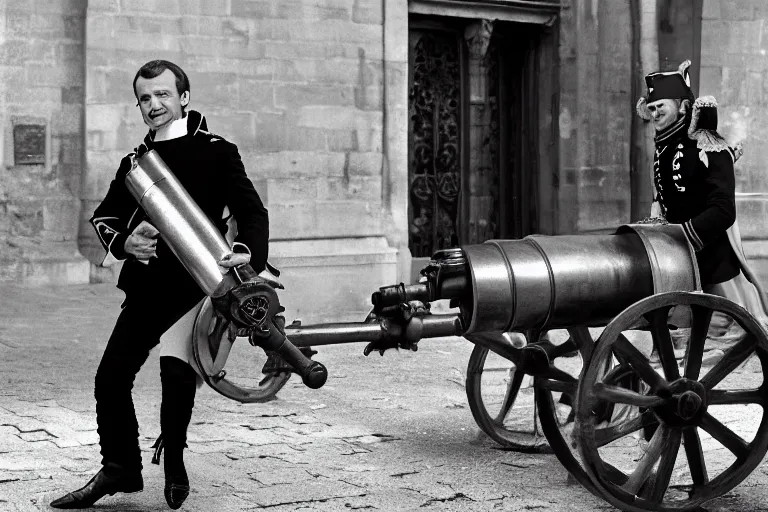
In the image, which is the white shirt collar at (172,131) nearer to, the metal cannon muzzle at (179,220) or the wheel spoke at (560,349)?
the metal cannon muzzle at (179,220)

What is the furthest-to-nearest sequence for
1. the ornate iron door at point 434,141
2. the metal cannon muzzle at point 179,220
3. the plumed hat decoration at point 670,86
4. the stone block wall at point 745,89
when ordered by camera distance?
the ornate iron door at point 434,141
the stone block wall at point 745,89
the plumed hat decoration at point 670,86
the metal cannon muzzle at point 179,220

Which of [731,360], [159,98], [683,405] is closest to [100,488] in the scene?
[159,98]

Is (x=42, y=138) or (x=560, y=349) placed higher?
(x=42, y=138)

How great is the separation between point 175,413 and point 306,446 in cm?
122

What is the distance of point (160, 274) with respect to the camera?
13.6ft

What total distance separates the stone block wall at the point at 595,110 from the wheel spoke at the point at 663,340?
706 centimetres

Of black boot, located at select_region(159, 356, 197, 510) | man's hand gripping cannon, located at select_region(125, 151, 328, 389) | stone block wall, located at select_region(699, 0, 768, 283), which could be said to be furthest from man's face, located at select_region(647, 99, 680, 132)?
stone block wall, located at select_region(699, 0, 768, 283)

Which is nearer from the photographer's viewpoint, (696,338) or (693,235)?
(696,338)

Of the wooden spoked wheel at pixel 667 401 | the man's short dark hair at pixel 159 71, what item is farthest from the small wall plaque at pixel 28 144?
the wooden spoked wheel at pixel 667 401

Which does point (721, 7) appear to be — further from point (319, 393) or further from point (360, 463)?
point (360, 463)

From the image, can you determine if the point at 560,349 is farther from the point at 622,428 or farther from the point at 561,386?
the point at 622,428

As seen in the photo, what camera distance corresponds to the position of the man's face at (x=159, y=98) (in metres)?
4.17

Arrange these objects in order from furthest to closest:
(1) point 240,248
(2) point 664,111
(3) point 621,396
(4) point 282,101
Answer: (4) point 282,101, (2) point 664,111, (3) point 621,396, (1) point 240,248

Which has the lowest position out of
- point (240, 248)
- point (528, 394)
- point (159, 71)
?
point (528, 394)
